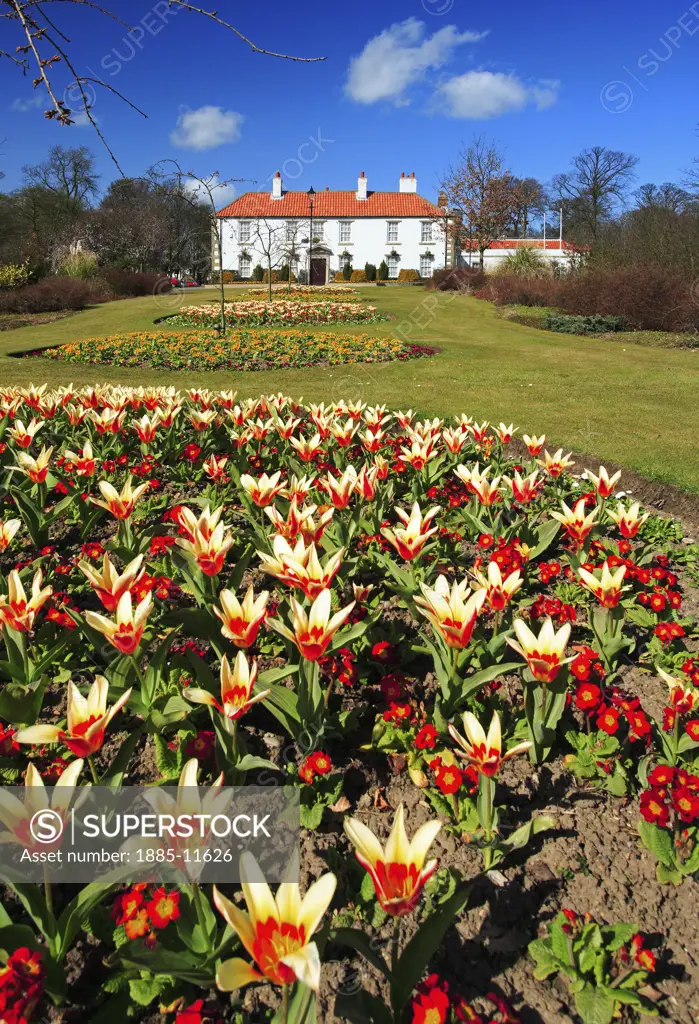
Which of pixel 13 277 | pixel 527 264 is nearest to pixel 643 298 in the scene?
pixel 527 264

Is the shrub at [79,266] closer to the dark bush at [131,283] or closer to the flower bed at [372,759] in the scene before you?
the dark bush at [131,283]

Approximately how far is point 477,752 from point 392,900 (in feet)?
2.12

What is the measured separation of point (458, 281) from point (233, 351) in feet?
80.2

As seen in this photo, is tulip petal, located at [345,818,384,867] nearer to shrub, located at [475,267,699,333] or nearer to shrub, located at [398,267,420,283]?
shrub, located at [475,267,699,333]

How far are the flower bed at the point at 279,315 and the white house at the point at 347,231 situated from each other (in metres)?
31.2

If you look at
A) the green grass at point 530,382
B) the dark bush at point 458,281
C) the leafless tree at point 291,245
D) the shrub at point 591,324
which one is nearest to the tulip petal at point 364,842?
the green grass at point 530,382

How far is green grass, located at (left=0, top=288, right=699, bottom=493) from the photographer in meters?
7.21

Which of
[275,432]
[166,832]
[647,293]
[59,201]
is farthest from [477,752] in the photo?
[59,201]

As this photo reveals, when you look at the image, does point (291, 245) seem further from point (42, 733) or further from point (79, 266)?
point (42, 733)

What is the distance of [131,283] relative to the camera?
3497 centimetres

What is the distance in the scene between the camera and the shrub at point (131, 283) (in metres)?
34.0

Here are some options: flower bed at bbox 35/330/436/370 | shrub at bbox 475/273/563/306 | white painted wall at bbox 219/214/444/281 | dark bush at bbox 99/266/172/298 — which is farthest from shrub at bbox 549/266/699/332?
white painted wall at bbox 219/214/444/281

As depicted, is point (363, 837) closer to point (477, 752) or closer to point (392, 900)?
point (392, 900)

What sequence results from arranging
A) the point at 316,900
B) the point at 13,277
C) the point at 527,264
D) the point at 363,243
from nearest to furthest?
the point at 316,900 < the point at 13,277 < the point at 527,264 < the point at 363,243
